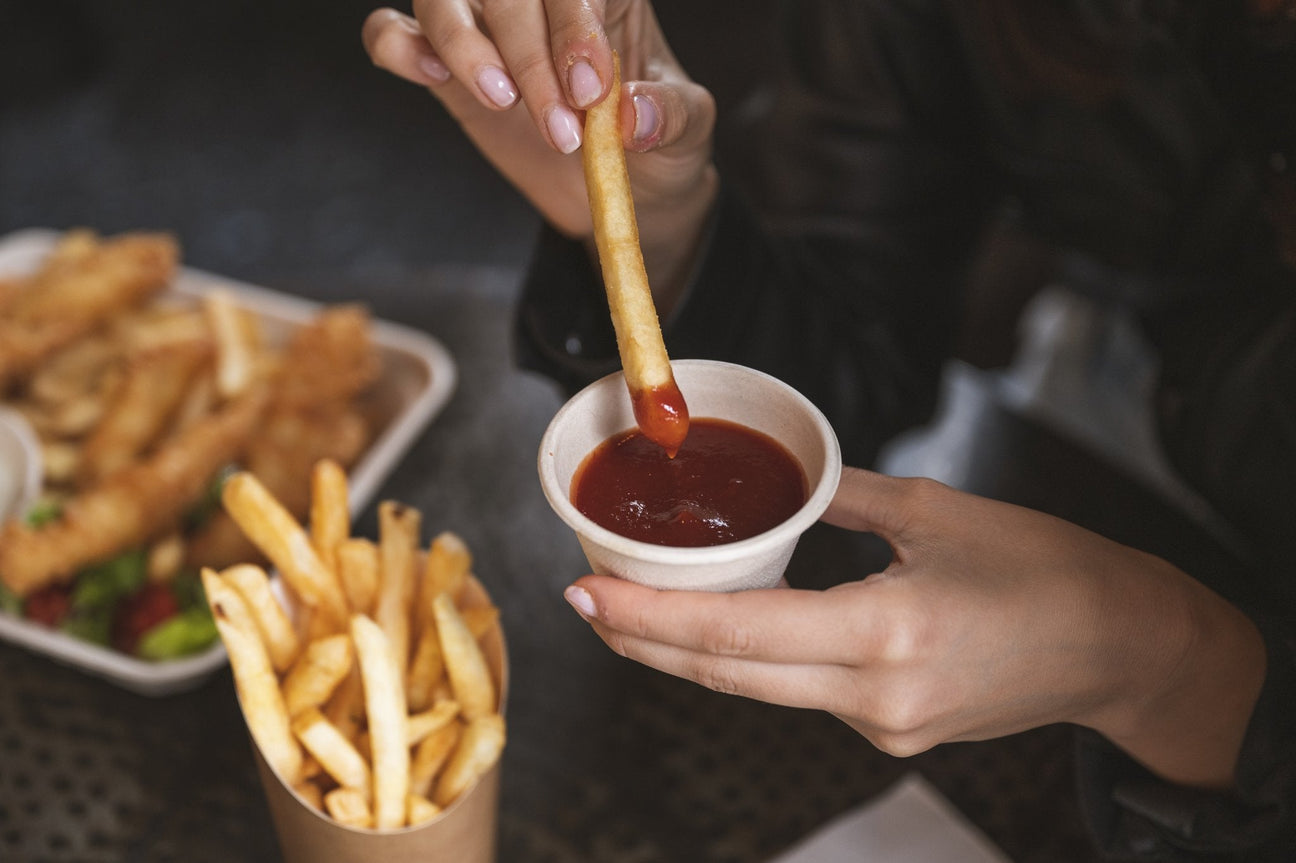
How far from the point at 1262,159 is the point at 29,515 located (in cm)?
206

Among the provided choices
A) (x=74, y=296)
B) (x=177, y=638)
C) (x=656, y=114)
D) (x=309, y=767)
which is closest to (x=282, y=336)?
(x=74, y=296)

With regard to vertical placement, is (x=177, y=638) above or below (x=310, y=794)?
below

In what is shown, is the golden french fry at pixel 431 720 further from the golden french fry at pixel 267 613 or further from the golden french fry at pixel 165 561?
the golden french fry at pixel 165 561

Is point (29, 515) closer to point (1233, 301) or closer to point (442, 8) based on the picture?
point (442, 8)

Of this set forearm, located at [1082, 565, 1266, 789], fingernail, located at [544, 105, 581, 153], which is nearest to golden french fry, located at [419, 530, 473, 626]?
fingernail, located at [544, 105, 581, 153]

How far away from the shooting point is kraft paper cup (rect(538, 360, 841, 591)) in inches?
32.5

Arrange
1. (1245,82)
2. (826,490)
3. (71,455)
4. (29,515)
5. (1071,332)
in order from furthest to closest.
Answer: (1071,332) < (71,455) < (29,515) < (1245,82) < (826,490)

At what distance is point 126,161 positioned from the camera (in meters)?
4.68

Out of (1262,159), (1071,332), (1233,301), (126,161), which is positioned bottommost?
(1071,332)

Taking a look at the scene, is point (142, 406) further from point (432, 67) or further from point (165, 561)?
point (432, 67)

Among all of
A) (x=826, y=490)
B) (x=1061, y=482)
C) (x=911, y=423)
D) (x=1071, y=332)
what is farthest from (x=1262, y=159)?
(x=1071, y=332)

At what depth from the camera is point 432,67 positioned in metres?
1.13

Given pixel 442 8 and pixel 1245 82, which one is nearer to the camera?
pixel 442 8

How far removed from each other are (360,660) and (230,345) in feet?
4.24
